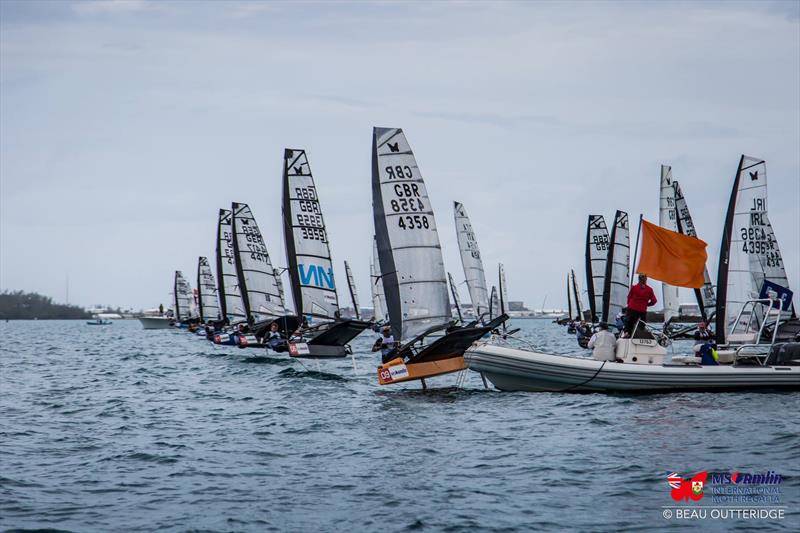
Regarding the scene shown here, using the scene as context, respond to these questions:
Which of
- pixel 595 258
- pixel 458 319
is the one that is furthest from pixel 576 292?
pixel 458 319

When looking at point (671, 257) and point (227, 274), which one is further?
point (227, 274)

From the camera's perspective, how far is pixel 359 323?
2838 centimetres

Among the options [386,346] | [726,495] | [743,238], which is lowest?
[726,495]

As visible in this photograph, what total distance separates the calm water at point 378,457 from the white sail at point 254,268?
22587 mm

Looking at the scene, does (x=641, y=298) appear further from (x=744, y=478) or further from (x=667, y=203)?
(x=667, y=203)

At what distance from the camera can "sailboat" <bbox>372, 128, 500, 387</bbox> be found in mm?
22562

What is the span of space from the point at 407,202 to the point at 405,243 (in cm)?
105

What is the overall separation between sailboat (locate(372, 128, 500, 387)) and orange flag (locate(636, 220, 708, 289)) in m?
5.36

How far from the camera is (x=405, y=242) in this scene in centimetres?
2270

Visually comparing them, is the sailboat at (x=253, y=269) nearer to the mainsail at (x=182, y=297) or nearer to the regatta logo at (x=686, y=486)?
the regatta logo at (x=686, y=486)

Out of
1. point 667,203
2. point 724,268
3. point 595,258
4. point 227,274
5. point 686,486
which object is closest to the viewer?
point 686,486

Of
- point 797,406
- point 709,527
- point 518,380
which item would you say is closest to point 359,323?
point 518,380

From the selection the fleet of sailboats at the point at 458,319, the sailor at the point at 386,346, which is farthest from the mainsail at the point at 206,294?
the sailor at the point at 386,346

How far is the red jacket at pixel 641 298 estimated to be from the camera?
18547 millimetres
